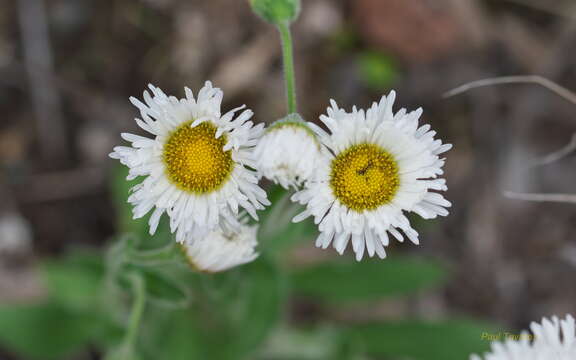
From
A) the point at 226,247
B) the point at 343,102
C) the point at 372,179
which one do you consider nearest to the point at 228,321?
the point at 226,247

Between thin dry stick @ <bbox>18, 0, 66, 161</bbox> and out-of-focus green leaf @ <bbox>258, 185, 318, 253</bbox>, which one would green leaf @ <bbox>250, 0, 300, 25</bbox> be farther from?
thin dry stick @ <bbox>18, 0, 66, 161</bbox>

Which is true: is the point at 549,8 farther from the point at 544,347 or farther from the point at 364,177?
the point at 544,347

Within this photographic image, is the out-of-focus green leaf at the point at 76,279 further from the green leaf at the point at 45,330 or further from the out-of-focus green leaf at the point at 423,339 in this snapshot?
the out-of-focus green leaf at the point at 423,339

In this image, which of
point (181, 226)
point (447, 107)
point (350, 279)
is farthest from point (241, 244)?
point (447, 107)

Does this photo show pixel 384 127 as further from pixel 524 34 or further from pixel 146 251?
pixel 524 34

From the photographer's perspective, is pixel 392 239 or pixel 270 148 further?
pixel 392 239

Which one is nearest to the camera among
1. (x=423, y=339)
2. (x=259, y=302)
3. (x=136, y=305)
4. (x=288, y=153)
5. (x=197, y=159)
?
(x=288, y=153)
